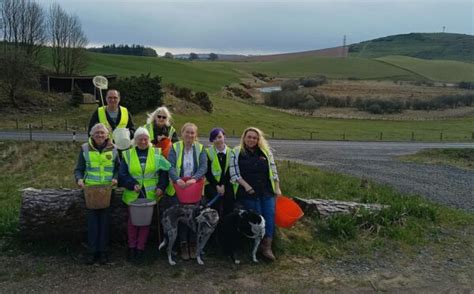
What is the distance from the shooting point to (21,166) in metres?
19.6

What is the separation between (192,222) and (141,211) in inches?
27.8

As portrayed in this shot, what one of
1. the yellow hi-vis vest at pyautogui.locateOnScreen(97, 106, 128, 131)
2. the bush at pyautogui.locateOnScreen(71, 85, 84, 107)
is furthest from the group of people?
the bush at pyautogui.locateOnScreen(71, 85, 84, 107)

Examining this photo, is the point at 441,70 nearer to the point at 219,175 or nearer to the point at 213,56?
the point at 213,56

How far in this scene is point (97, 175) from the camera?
6.03 m

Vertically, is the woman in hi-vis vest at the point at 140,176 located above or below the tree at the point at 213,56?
below

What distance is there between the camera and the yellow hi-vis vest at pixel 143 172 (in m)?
6.06

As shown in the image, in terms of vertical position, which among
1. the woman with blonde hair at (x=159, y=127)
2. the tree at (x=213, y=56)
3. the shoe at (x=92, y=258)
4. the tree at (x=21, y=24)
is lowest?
the shoe at (x=92, y=258)

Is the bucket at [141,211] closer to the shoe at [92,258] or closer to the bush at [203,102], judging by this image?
the shoe at [92,258]

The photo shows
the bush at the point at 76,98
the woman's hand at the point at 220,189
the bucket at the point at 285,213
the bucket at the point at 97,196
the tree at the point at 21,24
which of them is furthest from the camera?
the tree at the point at 21,24

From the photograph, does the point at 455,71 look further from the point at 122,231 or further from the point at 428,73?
the point at 122,231

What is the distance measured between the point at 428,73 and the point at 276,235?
391 ft

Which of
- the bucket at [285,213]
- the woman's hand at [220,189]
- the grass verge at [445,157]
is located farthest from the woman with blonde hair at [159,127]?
the grass verge at [445,157]

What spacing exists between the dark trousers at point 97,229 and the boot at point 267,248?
2.16 m

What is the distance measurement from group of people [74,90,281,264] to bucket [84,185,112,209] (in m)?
0.13
